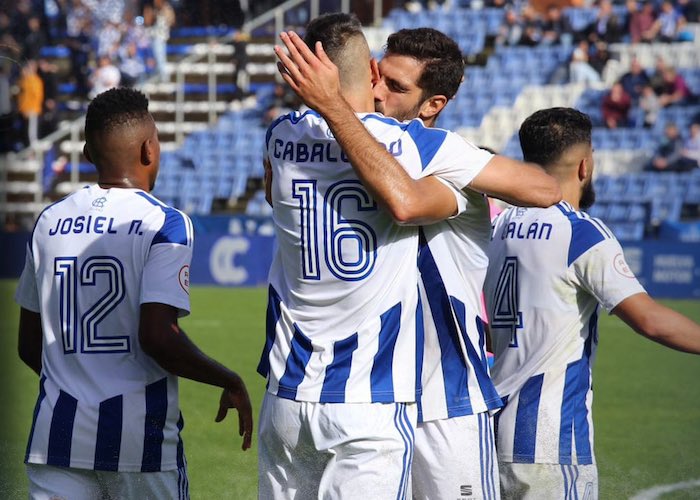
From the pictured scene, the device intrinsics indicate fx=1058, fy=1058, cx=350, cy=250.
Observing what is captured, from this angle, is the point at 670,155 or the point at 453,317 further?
the point at 670,155

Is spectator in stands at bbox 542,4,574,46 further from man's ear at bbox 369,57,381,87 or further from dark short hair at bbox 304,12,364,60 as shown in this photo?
dark short hair at bbox 304,12,364,60

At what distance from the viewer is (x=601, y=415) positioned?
8.79 meters

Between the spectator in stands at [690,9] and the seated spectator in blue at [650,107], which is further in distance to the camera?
the spectator in stands at [690,9]

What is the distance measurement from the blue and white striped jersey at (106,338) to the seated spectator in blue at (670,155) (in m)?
18.6

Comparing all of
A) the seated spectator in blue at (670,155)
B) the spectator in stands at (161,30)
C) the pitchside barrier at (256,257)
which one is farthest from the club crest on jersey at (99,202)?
the spectator in stands at (161,30)

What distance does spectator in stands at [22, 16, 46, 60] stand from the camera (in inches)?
766

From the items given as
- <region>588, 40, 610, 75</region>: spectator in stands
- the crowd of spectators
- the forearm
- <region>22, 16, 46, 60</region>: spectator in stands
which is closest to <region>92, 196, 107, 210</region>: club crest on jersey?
the forearm

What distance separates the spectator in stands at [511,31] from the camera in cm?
2445

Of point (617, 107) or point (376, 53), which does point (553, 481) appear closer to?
point (617, 107)

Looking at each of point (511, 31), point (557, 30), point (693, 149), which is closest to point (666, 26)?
point (557, 30)

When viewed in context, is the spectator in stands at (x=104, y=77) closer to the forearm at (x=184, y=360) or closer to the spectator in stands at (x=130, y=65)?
the spectator in stands at (x=130, y=65)

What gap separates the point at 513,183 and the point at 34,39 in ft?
63.2

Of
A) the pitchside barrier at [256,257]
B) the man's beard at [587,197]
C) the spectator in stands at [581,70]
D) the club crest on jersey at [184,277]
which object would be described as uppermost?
the spectator in stands at [581,70]

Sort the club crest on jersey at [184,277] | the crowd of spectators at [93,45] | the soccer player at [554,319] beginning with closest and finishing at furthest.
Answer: the club crest on jersey at [184,277]
the soccer player at [554,319]
the crowd of spectators at [93,45]
